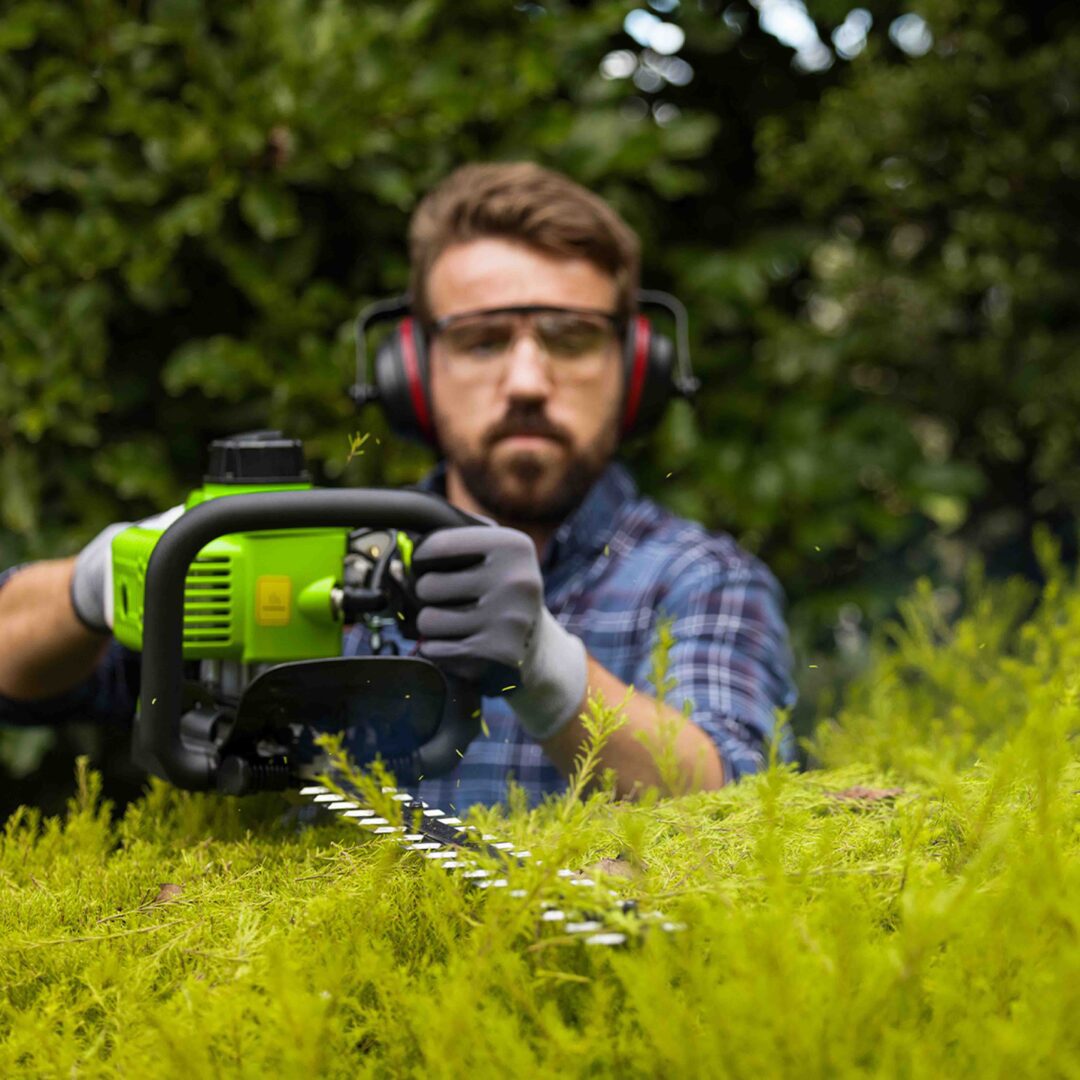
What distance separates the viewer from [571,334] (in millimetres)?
2346

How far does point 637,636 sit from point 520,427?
45 cm

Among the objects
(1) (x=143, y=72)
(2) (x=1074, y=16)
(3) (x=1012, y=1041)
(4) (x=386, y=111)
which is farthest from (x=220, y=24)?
(3) (x=1012, y=1041)

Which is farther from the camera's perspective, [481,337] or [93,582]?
[481,337]

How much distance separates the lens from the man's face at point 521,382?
2.31 m

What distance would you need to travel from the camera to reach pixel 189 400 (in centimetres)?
287

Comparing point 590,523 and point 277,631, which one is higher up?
point 277,631

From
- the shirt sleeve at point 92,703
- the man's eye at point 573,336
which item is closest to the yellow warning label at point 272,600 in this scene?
the shirt sleeve at point 92,703

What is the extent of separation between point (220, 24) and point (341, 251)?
56 centimetres

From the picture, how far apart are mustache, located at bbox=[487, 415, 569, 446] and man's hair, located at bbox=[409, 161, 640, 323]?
0.29m

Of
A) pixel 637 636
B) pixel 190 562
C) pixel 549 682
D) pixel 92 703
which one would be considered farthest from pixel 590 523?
pixel 190 562

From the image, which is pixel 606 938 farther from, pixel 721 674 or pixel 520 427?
pixel 520 427

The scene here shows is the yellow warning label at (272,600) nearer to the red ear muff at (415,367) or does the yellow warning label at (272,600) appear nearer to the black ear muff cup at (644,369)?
the red ear muff at (415,367)

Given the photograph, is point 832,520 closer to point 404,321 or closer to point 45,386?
point 404,321

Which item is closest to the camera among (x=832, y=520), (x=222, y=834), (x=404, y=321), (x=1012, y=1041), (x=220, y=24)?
(x=1012, y=1041)
